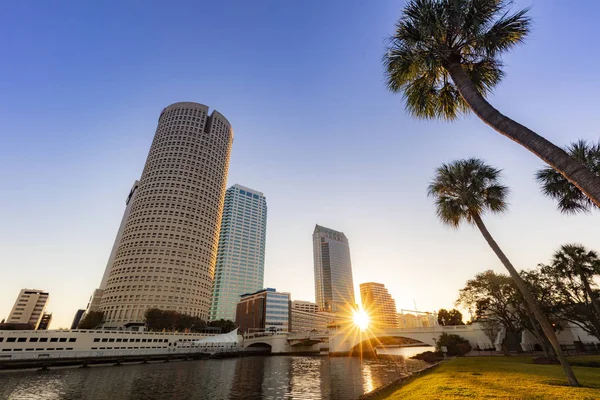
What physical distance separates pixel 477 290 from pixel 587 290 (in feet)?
41.6

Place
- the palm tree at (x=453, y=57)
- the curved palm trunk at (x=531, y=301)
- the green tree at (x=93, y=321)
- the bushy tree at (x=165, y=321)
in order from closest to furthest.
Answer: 1. the palm tree at (x=453, y=57)
2. the curved palm trunk at (x=531, y=301)
3. the bushy tree at (x=165, y=321)
4. the green tree at (x=93, y=321)

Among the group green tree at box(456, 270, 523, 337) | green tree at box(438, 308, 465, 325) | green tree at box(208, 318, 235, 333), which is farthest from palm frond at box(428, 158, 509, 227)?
green tree at box(208, 318, 235, 333)

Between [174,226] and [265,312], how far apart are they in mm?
72526

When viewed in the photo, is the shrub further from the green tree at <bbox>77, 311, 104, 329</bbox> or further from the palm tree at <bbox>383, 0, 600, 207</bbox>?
the green tree at <bbox>77, 311, 104, 329</bbox>

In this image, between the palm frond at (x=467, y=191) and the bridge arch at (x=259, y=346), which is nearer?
the palm frond at (x=467, y=191)

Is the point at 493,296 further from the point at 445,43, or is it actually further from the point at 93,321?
the point at 93,321

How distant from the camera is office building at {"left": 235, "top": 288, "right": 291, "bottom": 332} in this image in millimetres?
160250

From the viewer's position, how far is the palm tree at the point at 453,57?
11022 millimetres

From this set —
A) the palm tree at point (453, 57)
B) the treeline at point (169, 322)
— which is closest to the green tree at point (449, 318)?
the treeline at point (169, 322)

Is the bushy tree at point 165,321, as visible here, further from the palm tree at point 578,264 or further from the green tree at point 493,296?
the palm tree at point 578,264

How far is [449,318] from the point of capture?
97375 millimetres

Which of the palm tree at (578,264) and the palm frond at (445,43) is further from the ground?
the palm frond at (445,43)

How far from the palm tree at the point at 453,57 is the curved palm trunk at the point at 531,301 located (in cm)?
1183

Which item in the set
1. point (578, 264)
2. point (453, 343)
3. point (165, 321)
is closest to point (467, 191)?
point (578, 264)
